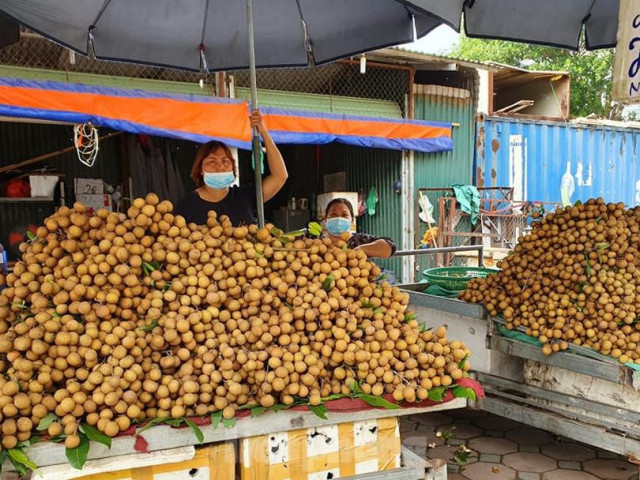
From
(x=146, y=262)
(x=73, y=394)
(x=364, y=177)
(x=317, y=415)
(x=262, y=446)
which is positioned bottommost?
(x=262, y=446)

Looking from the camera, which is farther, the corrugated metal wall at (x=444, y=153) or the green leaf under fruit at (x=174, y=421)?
the corrugated metal wall at (x=444, y=153)

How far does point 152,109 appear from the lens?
5.93m

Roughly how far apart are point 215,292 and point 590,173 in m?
11.1

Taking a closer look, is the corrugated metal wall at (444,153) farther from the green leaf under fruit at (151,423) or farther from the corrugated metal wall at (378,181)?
the green leaf under fruit at (151,423)

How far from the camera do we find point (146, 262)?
1932 millimetres

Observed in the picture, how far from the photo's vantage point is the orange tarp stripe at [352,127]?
6.92 meters

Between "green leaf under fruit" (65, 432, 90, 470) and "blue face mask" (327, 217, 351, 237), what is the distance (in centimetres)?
210

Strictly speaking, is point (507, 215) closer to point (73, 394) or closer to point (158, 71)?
point (158, 71)

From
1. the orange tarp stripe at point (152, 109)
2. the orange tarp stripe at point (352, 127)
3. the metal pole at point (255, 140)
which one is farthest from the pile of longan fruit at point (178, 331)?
the orange tarp stripe at point (352, 127)

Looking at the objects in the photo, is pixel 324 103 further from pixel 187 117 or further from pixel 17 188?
pixel 17 188

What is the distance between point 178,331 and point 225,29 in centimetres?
268

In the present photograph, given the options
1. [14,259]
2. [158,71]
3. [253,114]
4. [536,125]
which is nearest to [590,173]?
[536,125]

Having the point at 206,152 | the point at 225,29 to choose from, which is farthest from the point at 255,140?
the point at 225,29

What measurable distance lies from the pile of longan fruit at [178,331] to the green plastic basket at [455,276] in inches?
76.6
